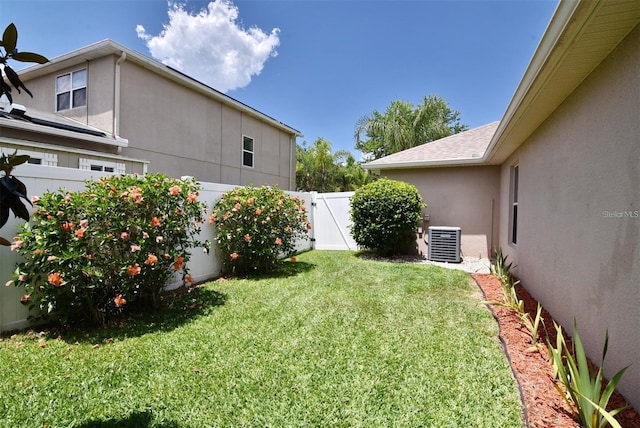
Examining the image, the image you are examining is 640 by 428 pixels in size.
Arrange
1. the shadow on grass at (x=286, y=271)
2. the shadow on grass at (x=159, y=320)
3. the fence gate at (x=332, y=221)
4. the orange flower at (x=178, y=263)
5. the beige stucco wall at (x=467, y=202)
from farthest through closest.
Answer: the fence gate at (x=332, y=221)
the beige stucco wall at (x=467, y=202)
the shadow on grass at (x=286, y=271)
the orange flower at (x=178, y=263)
the shadow on grass at (x=159, y=320)

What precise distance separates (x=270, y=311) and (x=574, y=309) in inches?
148

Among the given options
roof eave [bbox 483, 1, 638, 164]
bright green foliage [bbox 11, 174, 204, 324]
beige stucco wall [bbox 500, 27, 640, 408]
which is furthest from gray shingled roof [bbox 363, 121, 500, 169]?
bright green foliage [bbox 11, 174, 204, 324]

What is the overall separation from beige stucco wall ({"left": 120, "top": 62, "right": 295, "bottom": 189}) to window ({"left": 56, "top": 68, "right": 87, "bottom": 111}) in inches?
66.0

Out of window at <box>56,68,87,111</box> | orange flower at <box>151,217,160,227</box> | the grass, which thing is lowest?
the grass

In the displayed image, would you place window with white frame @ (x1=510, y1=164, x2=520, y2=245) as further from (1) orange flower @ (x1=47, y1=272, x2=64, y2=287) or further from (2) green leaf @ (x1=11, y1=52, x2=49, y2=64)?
(1) orange flower @ (x1=47, y1=272, x2=64, y2=287)

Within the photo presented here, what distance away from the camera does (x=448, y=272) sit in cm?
692

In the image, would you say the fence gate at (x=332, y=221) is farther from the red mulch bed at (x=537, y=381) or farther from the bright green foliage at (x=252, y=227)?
the red mulch bed at (x=537, y=381)

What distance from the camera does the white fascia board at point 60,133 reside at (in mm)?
6980

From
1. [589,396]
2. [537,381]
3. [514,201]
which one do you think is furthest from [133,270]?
[514,201]

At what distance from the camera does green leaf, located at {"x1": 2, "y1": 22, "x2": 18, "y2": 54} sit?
1.35 m

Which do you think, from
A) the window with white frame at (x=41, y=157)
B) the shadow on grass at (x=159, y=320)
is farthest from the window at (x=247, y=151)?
the shadow on grass at (x=159, y=320)

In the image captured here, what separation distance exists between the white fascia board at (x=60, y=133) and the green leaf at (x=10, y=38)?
763cm

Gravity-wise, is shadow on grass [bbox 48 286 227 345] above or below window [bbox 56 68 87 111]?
below

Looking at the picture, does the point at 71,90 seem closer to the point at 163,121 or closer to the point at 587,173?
the point at 163,121
